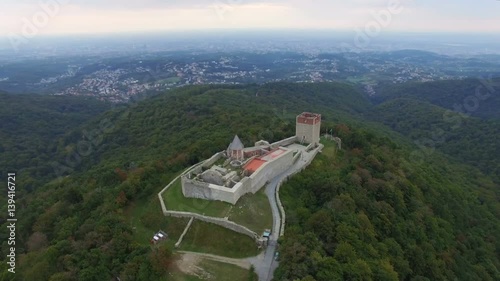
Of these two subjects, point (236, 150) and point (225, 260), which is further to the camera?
point (236, 150)

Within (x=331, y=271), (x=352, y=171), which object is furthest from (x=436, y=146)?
(x=331, y=271)

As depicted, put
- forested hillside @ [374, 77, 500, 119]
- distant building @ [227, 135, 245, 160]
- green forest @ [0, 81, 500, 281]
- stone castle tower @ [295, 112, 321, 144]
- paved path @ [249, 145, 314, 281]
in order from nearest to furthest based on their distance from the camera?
paved path @ [249, 145, 314, 281], green forest @ [0, 81, 500, 281], distant building @ [227, 135, 245, 160], stone castle tower @ [295, 112, 321, 144], forested hillside @ [374, 77, 500, 119]

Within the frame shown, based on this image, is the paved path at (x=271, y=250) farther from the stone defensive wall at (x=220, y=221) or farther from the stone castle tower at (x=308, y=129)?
the stone castle tower at (x=308, y=129)

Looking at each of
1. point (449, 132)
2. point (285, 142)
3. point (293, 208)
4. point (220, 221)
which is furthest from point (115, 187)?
point (449, 132)

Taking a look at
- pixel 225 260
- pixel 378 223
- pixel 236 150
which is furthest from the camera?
pixel 236 150

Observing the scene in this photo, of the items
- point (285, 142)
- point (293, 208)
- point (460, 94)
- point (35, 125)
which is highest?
point (285, 142)

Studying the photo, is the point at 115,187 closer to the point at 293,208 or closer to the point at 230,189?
the point at 230,189

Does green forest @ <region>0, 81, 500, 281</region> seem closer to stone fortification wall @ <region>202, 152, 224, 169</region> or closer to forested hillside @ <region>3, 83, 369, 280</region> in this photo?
forested hillside @ <region>3, 83, 369, 280</region>

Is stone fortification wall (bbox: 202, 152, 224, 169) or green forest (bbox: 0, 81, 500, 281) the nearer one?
green forest (bbox: 0, 81, 500, 281)

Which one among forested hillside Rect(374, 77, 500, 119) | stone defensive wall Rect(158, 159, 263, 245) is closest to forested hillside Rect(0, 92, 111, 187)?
stone defensive wall Rect(158, 159, 263, 245)
